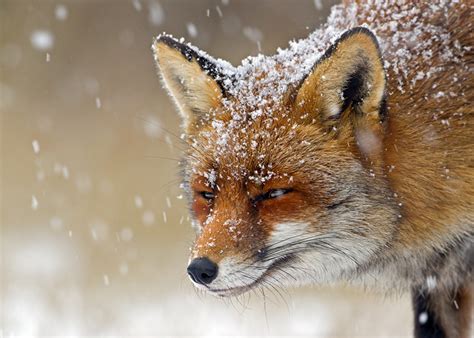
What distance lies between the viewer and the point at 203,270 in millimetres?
3502

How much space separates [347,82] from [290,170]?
0.55m

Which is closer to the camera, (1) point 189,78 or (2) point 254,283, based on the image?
(2) point 254,283

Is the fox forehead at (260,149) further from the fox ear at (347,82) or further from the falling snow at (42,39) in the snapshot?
the falling snow at (42,39)

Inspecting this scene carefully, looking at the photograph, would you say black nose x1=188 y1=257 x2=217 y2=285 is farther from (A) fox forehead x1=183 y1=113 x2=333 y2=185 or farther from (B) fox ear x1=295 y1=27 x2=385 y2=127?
(B) fox ear x1=295 y1=27 x2=385 y2=127

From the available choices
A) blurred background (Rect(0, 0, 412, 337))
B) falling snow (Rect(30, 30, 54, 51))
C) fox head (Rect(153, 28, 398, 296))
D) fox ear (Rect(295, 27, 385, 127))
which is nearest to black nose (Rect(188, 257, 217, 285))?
fox head (Rect(153, 28, 398, 296))

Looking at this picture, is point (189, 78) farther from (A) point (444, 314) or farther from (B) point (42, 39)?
(B) point (42, 39)

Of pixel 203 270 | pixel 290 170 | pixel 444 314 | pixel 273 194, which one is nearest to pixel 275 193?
pixel 273 194

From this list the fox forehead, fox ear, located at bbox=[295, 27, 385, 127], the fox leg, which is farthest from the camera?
the fox leg

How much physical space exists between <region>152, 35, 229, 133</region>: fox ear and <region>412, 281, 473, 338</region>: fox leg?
1.94 metres

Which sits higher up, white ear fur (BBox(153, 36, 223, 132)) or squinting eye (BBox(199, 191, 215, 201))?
white ear fur (BBox(153, 36, 223, 132))

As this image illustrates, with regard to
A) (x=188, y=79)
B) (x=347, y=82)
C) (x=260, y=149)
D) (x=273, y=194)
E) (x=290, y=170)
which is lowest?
(x=273, y=194)

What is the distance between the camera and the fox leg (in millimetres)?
4859

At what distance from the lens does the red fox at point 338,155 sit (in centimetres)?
367

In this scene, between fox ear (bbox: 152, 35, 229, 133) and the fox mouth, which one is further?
fox ear (bbox: 152, 35, 229, 133)
